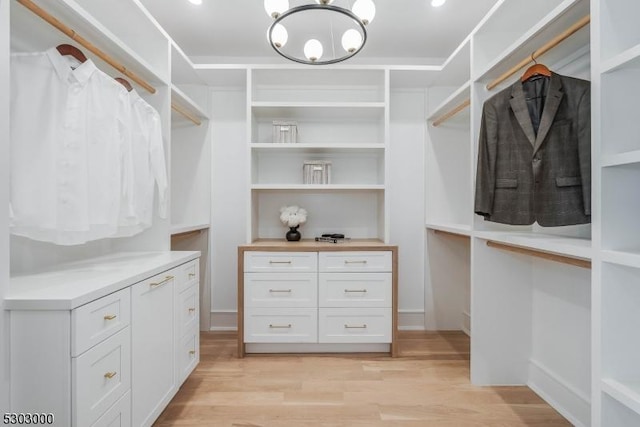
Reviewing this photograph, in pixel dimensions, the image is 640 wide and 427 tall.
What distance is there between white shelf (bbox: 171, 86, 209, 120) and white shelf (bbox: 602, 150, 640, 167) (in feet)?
8.11

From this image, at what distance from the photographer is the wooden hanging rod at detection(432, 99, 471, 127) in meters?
2.51

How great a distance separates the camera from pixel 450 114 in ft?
9.07

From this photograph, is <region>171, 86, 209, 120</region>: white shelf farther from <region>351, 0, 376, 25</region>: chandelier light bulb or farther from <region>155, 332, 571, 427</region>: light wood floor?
<region>155, 332, 571, 427</region>: light wood floor

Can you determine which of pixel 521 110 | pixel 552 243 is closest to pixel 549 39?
pixel 521 110

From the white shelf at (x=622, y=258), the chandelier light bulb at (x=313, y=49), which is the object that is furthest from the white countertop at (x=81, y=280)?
the white shelf at (x=622, y=258)

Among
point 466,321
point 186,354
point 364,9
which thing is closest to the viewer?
point 364,9

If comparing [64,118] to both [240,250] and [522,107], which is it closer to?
[240,250]

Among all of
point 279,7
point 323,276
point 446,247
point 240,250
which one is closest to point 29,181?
point 279,7

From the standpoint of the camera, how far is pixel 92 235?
154 centimetres

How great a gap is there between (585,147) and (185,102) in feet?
8.53

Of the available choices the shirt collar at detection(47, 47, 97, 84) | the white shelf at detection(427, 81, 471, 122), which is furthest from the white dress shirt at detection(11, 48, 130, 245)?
the white shelf at detection(427, 81, 471, 122)

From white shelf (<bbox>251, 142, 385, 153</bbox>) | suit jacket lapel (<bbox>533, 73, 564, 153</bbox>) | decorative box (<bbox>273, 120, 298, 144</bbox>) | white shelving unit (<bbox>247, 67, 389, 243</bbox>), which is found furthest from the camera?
white shelving unit (<bbox>247, 67, 389, 243</bbox>)

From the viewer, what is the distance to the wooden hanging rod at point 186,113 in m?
2.56

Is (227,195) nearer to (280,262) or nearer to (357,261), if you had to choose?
(280,262)
